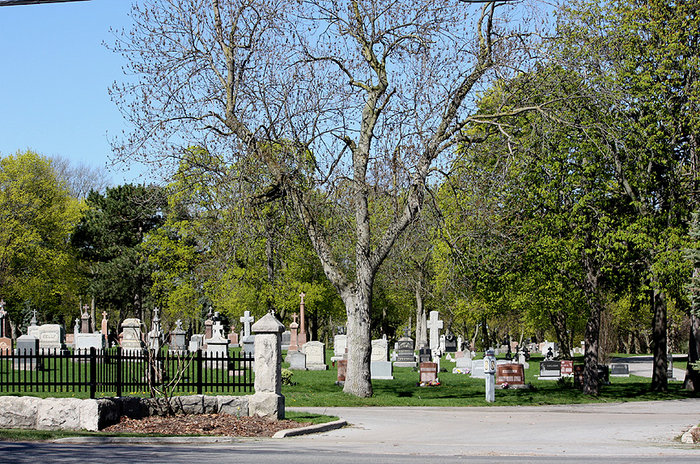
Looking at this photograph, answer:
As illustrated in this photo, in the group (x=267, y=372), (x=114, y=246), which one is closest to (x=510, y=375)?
(x=267, y=372)

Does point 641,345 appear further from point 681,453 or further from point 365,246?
point 681,453

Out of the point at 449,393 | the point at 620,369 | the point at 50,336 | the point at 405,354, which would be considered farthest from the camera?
the point at 405,354

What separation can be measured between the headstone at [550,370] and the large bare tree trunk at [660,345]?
7.14 m

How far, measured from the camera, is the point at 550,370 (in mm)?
36594

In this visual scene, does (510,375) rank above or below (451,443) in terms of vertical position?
below

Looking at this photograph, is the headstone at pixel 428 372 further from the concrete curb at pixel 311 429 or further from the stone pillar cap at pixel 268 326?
the stone pillar cap at pixel 268 326

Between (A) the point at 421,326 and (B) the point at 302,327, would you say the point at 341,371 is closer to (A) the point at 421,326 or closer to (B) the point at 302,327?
(B) the point at 302,327

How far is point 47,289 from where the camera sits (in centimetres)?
5947

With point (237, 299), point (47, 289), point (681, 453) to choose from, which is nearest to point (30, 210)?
point (47, 289)

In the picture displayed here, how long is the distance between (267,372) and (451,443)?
3.98m

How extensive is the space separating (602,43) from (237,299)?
3863cm

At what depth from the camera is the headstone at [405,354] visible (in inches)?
1683

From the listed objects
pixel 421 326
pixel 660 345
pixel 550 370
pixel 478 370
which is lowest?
pixel 550 370

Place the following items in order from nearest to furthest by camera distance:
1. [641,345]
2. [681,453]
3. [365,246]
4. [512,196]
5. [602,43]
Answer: [681,453] → [365,246] → [602,43] → [512,196] → [641,345]
